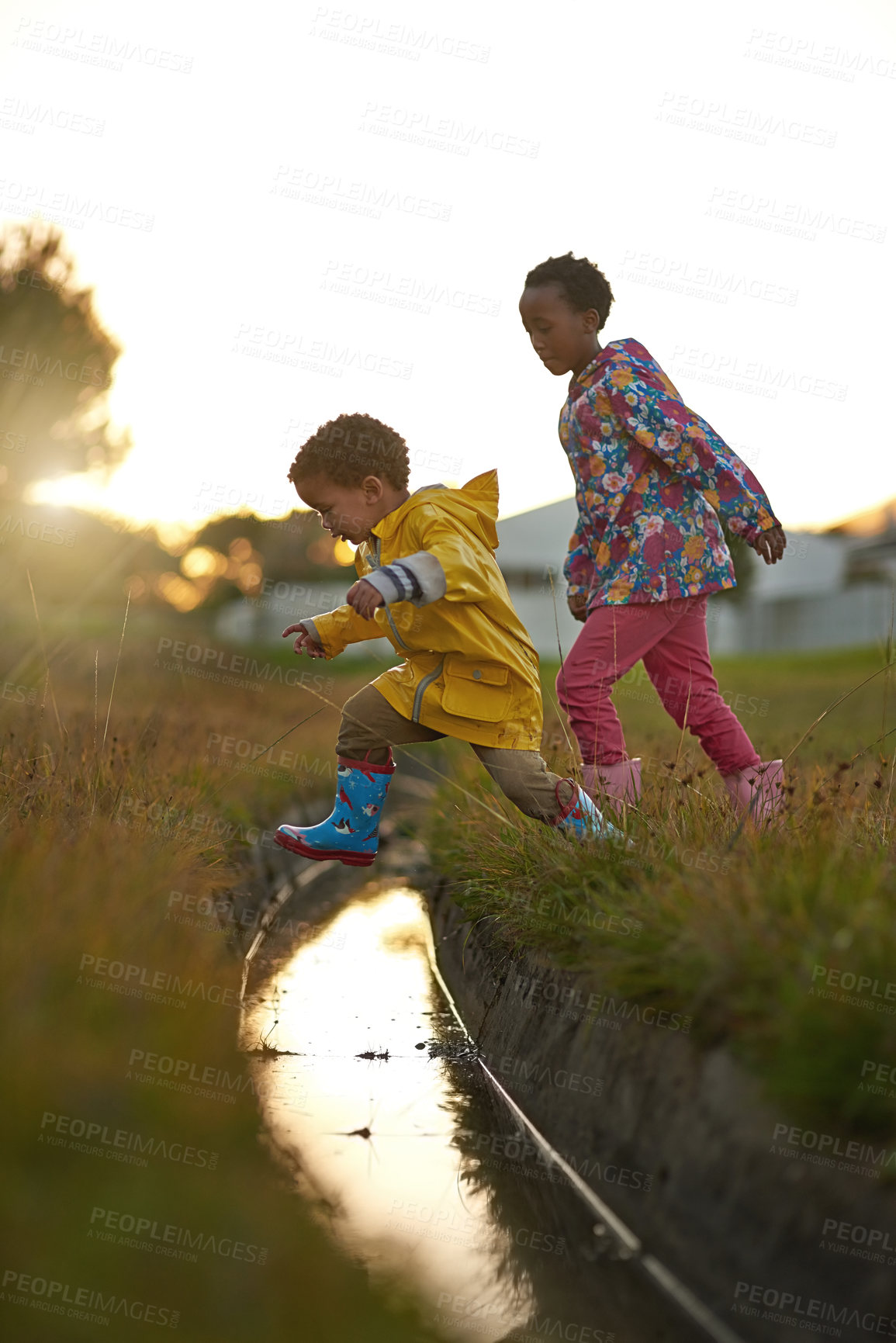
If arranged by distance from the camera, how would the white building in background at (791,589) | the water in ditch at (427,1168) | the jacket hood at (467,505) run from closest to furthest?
the water in ditch at (427,1168) → the jacket hood at (467,505) → the white building in background at (791,589)

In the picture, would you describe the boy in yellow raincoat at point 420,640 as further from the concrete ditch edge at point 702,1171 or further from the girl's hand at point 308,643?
the concrete ditch edge at point 702,1171

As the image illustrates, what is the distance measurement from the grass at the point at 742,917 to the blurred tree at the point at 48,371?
12.5 meters

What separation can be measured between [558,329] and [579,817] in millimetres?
2004

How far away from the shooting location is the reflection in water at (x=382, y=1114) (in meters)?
2.11

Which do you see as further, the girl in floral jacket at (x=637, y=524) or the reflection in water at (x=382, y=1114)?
the girl in floral jacket at (x=637, y=524)

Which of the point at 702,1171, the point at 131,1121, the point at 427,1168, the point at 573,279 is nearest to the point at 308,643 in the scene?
the point at 573,279

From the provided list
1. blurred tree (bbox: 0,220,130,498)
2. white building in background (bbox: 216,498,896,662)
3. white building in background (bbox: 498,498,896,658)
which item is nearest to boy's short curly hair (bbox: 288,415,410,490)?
blurred tree (bbox: 0,220,130,498)

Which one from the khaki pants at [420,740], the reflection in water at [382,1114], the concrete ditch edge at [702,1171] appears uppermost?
the khaki pants at [420,740]

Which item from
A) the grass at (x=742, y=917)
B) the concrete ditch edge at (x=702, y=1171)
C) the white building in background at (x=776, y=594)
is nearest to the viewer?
the concrete ditch edge at (x=702, y=1171)

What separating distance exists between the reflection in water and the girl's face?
259 centimetres

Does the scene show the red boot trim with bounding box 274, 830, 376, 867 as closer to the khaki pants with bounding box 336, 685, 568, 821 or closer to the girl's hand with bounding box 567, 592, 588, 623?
the khaki pants with bounding box 336, 685, 568, 821

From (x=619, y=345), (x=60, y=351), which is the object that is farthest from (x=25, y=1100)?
(x=60, y=351)

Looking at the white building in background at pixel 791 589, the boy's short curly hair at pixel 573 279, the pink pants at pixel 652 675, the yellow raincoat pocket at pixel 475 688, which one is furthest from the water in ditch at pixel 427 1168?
the white building in background at pixel 791 589

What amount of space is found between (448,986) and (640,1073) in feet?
5.70
